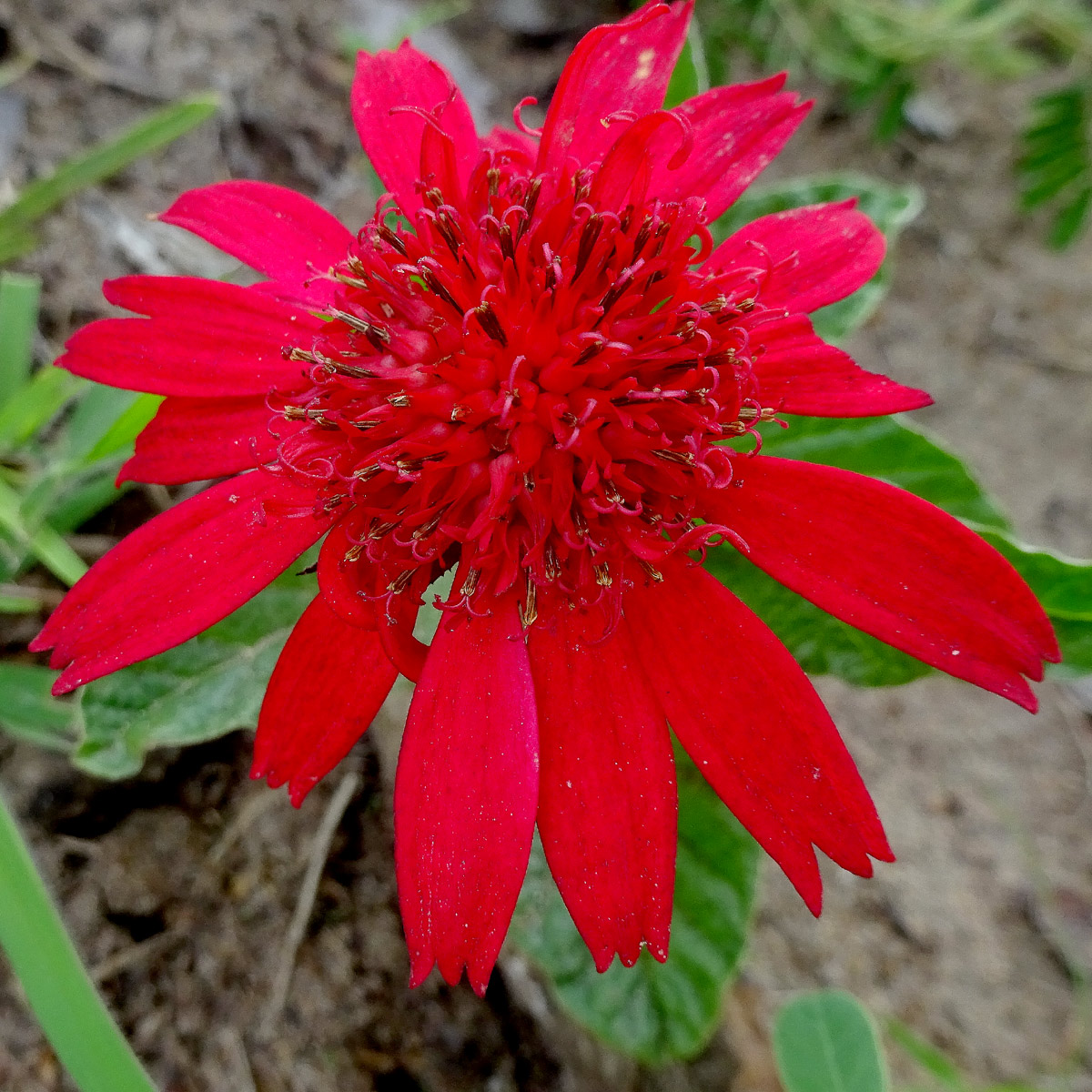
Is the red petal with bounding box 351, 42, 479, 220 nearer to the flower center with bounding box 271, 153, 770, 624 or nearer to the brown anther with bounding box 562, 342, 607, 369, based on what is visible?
the flower center with bounding box 271, 153, 770, 624

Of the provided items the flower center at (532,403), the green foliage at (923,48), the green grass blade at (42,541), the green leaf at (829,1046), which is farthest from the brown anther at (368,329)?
the green foliage at (923,48)

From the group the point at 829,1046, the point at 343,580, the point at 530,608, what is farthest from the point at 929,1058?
the point at 343,580

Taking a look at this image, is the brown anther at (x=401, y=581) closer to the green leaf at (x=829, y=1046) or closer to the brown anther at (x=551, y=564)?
the brown anther at (x=551, y=564)

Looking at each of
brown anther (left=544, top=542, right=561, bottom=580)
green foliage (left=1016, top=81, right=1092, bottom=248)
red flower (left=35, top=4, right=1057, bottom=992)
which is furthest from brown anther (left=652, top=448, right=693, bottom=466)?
green foliage (left=1016, top=81, right=1092, bottom=248)

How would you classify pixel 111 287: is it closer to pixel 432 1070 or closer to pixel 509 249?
pixel 509 249

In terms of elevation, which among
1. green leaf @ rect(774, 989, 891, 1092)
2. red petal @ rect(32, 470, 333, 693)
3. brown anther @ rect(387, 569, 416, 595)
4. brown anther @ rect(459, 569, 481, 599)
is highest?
red petal @ rect(32, 470, 333, 693)

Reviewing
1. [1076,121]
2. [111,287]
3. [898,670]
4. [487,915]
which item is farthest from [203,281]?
[1076,121]
